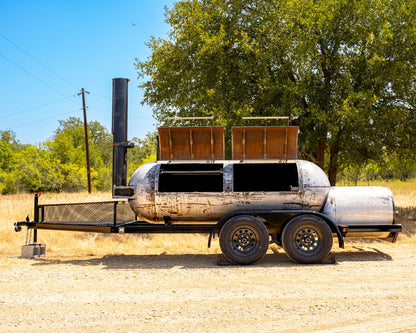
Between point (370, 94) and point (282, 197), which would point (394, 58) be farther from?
point (282, 197)

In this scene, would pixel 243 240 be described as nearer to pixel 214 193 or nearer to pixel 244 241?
pixel 244 241

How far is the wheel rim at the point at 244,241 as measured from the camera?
938cm

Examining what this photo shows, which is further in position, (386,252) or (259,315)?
(386,252)

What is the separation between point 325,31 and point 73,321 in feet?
49.4

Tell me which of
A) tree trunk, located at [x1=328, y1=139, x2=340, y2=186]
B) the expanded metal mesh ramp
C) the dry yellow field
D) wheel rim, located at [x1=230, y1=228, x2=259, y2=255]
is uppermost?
tree trunk, located at [x1=328, y1=139, x2=340, y2=186]

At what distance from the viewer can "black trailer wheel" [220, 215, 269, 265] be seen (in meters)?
9.29

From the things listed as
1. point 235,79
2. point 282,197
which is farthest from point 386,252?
point 235,79

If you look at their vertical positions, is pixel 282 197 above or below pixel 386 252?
above

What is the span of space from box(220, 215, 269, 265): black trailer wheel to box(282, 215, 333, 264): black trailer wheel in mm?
541

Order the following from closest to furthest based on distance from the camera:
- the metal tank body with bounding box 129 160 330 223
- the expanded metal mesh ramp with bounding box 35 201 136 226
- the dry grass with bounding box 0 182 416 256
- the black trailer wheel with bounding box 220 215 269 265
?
the black trailer wheel with bounding box 220 215 269 265, the metal tank body with bounding box 129 160 330 223, the expanded metal mesh ramp with bounding box 35 201 136 226, the dry grass with bounding box 0 182 416 256

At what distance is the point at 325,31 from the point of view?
16.6 metres

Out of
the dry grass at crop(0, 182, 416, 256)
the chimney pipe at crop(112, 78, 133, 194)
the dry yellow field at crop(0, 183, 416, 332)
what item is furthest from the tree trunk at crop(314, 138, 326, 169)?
the chimney pipe at crop(112, 78, 133, 194)

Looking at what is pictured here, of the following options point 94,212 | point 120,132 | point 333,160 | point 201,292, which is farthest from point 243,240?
point 333,160

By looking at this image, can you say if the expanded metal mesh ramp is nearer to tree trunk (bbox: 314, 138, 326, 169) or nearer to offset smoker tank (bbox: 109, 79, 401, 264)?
offset smoker tank (bbox: 109, 79, 401, 264)
